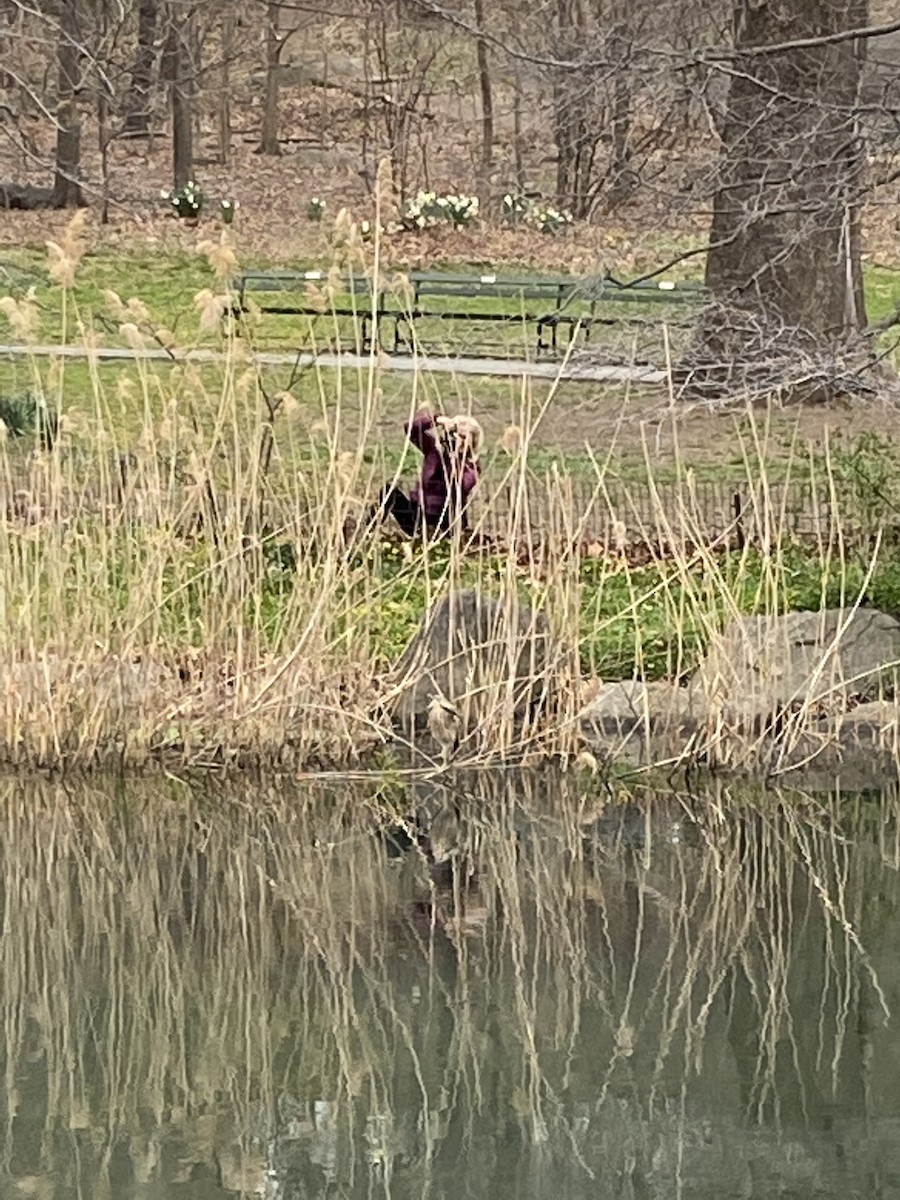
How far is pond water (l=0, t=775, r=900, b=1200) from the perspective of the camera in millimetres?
4855

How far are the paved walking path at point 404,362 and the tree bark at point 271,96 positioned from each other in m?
14.4

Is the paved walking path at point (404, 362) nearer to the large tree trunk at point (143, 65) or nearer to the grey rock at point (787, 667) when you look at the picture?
the grey rock at point (787, 667)

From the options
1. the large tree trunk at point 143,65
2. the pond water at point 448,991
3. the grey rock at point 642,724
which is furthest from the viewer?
the large tree trunk at point 143,65

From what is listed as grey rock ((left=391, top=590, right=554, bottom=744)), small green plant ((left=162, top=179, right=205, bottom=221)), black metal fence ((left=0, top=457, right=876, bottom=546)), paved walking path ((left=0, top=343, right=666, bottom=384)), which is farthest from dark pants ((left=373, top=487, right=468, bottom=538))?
small green plant ((left=162, top=179, right=205, bottom=221))

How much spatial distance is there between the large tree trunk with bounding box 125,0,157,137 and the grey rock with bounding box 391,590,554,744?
9.67 metres

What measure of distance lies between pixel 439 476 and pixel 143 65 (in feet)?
32.9

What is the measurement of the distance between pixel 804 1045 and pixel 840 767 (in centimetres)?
242

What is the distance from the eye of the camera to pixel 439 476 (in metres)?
9.52

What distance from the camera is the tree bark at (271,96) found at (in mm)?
29375

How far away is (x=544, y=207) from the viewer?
78.2 ft

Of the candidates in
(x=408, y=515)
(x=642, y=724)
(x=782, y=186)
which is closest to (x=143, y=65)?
(x=408, y=515)

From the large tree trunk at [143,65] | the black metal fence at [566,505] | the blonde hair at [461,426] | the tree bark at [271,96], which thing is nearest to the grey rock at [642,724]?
the black metal fence at [566,505]

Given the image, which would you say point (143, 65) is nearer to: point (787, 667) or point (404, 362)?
point (404, 362)

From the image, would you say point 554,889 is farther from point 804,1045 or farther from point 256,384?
point 256,384
